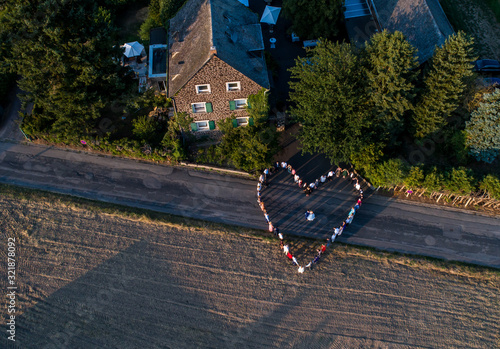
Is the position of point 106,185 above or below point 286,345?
above

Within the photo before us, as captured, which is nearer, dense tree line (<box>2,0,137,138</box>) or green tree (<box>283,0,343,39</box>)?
dense tree line (<box>2,0,137,138</box>)

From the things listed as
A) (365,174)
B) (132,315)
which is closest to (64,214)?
(132,315)

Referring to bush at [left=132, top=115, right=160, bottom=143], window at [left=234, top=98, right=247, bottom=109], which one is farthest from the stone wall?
bush at [left=132, top=115, right=160, bottom=143]

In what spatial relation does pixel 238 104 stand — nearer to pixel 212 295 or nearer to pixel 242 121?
pixel 242 121

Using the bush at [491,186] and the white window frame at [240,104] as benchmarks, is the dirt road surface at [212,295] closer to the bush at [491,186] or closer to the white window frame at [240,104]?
the bush at [491,186]

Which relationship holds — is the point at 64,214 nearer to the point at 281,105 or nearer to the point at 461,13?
the point at 281,105

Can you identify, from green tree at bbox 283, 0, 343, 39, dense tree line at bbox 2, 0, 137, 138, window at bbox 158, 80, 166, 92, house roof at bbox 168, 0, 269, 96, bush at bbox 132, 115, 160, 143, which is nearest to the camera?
dense tree line at bbox 2, 0, 137, 138

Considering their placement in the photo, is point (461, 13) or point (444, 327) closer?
point (444, 327)

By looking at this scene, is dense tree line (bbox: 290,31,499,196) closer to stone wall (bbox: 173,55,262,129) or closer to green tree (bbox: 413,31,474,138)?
green tree (bbox: 413,31,474,138)
